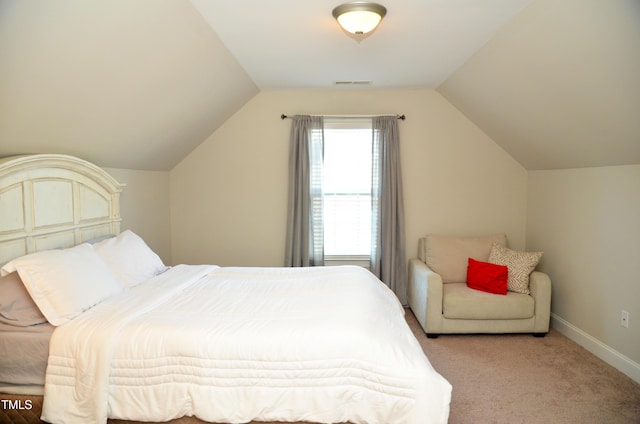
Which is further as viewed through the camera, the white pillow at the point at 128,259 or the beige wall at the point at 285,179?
the beige wall at the point at 285,179

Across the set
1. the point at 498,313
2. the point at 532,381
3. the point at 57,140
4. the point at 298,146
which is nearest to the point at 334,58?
the point at 298,146

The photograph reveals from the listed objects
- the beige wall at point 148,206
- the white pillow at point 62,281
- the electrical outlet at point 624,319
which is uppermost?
the beige wall at point 148,206

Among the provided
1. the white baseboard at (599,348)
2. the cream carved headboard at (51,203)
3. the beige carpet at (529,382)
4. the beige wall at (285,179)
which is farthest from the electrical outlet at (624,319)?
the cream carved headboard at (51,203)

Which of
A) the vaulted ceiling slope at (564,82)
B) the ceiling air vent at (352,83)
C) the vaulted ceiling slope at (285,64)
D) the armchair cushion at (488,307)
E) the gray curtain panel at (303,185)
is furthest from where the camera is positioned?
the gray curtain panel at (303,185)

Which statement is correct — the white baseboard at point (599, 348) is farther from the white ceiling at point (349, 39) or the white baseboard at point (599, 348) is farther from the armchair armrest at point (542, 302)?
the white ceiling at point (349, 39)

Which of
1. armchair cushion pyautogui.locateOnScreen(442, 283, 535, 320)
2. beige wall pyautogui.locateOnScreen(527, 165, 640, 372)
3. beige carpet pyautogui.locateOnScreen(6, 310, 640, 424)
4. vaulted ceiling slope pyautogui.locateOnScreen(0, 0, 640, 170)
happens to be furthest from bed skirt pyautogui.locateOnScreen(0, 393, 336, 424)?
beige wall pyautogui.locateOnScreen(527, 165, 640, 372)

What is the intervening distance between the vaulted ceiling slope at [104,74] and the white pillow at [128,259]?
27.8 inches

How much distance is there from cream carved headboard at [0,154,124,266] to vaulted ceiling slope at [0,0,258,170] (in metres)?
0.13

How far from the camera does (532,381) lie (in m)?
2.74

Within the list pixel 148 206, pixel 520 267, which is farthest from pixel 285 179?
pixel 520 267

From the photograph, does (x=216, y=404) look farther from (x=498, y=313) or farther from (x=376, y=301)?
(x=498, y=313)

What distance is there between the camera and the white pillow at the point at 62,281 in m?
1.97

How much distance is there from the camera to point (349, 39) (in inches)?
114

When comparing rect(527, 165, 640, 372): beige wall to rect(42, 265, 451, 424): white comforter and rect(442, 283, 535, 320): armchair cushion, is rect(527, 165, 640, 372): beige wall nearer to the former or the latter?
rect(442, 283, 535, 320): armchair cushion
